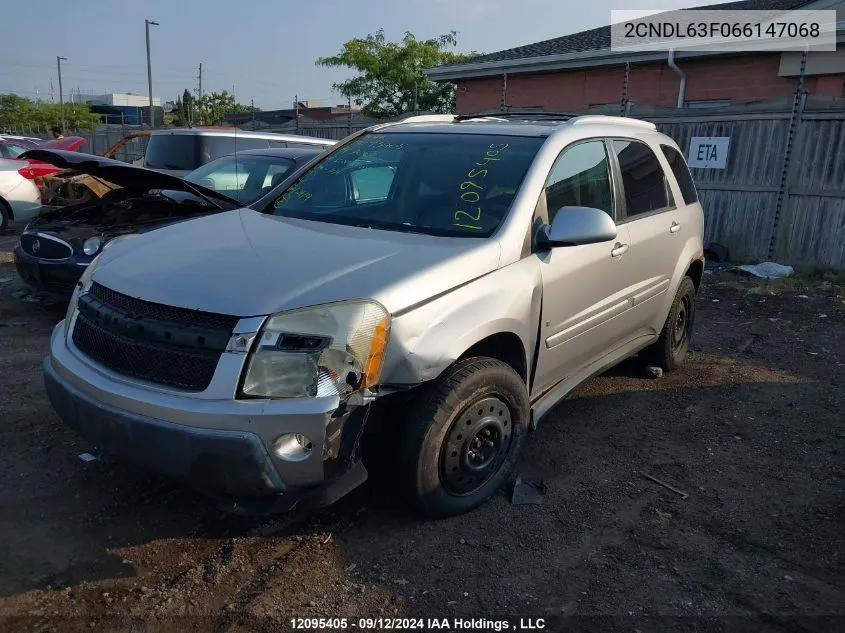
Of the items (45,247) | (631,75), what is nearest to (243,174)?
(45,247)

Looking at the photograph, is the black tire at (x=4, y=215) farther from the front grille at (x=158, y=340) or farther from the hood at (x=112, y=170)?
the front grille at (x=158, y=340)

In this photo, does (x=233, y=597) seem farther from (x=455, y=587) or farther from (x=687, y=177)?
(x=687, y=177)

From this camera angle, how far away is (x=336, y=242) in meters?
3.28

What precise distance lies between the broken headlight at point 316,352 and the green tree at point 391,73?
2887 cm

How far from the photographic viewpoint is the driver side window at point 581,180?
3.75 m

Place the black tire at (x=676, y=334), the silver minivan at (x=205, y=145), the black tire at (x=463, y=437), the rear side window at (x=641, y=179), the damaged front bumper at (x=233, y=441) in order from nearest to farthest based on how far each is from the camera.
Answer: the damaged front bumper at (x=233, y=441) → the black tire at (x=463, y=437) → the rear side window at (x=641, y=179) → the black tire at (x=676, y=334) → the silver minivan at (x=205, y=145)

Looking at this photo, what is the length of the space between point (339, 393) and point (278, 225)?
4.43 ft

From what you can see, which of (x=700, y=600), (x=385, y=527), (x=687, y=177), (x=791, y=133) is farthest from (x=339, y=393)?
(x=791, y=133)

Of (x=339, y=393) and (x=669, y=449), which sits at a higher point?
(x=339, y=393)

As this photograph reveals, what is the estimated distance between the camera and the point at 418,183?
3881mm

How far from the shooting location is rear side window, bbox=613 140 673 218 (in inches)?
175

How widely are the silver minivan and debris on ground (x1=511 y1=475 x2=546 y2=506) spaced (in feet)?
21.6

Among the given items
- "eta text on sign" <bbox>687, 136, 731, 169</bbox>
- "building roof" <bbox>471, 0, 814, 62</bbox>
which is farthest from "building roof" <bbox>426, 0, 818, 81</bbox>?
"eta text on sign" <bbox>687, 136, 731, 169</bbox>

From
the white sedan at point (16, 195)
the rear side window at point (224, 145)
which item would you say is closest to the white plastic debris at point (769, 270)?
the rear side window at point (224, 145)
